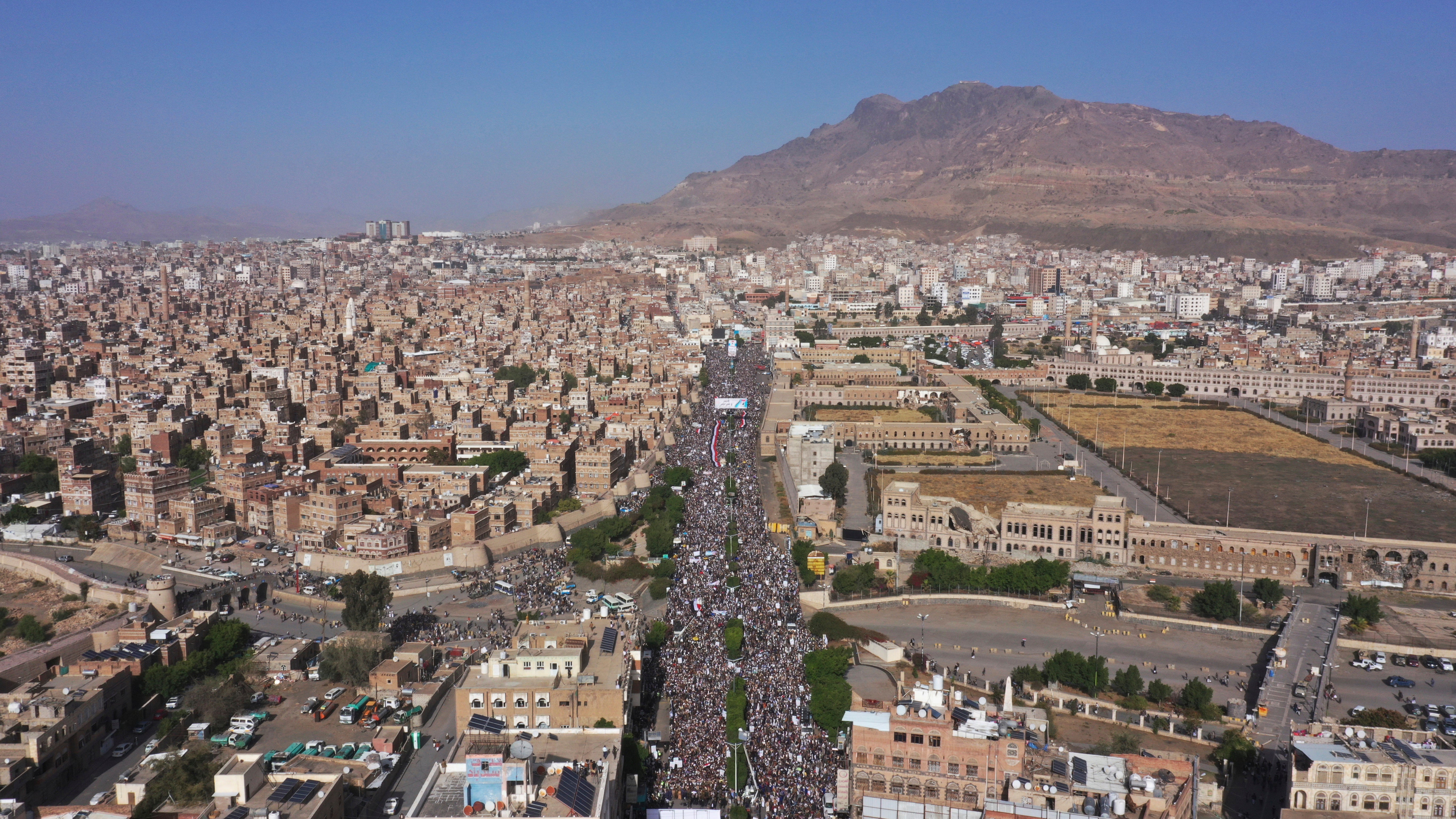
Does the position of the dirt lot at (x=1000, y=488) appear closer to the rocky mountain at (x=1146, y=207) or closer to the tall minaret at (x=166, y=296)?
the tall minaret at (x=166, y=296)

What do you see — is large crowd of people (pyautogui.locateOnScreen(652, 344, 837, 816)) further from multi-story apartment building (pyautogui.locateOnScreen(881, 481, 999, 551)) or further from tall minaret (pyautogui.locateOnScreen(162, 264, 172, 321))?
tall minaret (pyautogui.locateOnScreen(162, 264, 172, 321))

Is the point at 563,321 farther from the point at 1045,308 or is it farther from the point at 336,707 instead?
the point at 336,707

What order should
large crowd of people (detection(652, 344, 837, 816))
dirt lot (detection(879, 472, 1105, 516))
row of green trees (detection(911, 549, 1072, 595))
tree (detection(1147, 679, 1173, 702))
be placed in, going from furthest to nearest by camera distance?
dirt lot (detection(879, 472, 1105, 516)) → row of green trees (detection(911, 549, 1072, 595)) → tree (detection(1147, 679, 1173, 702)) → large crowd of people (detection(652, 344, 837, 816))

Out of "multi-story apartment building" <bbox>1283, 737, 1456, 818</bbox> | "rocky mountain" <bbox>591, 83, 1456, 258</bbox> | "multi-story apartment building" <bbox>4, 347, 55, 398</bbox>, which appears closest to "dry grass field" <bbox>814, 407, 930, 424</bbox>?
"multi-story apartment building" <bbox>1283, 737, 1456, 818</bbox>

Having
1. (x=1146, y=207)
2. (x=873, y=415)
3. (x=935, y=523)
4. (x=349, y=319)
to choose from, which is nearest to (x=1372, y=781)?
(x=935, y=523)

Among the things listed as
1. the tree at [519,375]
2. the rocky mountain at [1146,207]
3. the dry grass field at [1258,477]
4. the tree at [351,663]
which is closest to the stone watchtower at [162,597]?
the tree at [351,663]

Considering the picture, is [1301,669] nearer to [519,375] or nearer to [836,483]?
[836,483]
